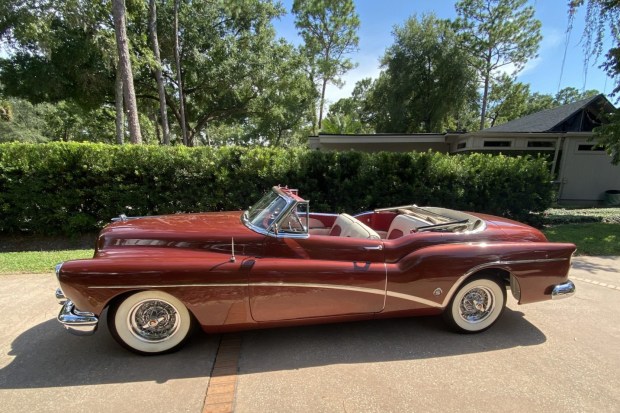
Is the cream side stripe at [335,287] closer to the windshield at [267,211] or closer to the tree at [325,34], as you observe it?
the windshield at [267,211]

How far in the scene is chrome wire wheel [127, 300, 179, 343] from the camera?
261 centimetres

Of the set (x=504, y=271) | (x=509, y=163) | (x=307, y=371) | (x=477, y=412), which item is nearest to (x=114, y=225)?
(x=307, y=371)

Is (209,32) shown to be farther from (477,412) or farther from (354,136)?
(477,412)

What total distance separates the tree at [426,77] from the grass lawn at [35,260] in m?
23.4

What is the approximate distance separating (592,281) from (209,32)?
18933 millimetres

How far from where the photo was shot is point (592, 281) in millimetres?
4633

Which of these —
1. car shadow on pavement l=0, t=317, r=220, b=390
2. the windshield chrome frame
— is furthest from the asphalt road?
the windshield chrome frame

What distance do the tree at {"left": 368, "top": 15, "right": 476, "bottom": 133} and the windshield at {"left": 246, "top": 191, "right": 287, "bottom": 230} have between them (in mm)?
23488

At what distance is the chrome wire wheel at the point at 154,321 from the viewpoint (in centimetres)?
261

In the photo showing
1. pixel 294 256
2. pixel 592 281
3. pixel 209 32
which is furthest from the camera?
pixel 209 32

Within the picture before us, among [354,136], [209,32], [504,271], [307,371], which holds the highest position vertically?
[209,32]

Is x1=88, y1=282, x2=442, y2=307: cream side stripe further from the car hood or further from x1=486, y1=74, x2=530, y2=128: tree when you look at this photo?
x1=486, y1=74, x2=530, y2=128: tree

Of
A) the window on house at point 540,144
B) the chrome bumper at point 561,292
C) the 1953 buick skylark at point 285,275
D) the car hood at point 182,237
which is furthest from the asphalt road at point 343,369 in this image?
the window on house at point 540,144

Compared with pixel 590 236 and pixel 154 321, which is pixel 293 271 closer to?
pixel 154 321
